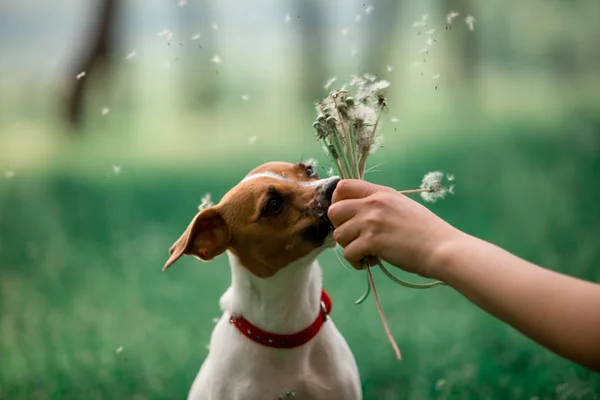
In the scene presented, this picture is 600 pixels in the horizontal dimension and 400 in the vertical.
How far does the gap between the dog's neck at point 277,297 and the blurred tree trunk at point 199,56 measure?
43.0 inches

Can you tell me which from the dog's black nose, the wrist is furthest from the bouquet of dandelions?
the wrist

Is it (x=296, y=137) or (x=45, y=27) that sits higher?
(x=45, y=27)

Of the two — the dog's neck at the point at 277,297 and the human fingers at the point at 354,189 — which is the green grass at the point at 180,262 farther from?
the human fingers at the point at 354,189

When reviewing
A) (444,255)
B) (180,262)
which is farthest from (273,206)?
(180,262)

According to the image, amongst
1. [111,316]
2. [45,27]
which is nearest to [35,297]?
[111,316]

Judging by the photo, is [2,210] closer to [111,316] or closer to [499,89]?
[111,316]

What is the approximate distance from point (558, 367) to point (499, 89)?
1.11 meters

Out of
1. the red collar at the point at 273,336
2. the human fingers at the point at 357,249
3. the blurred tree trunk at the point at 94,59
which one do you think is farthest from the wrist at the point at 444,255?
the blurred tree trunk at the point at 94,59

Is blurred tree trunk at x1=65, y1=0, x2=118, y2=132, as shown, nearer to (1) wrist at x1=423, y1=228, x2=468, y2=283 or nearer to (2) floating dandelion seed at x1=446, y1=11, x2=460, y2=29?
(2) floating dandelion seed at x1=446, y1=11, x2=460, y2=29

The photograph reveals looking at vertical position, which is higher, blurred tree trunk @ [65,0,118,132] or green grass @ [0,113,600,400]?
blurred tree trunk @ [65,0,118,132]

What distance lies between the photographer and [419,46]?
109 inches

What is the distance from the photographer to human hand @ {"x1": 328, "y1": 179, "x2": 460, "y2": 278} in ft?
4.07

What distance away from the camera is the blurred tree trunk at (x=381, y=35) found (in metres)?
2.72

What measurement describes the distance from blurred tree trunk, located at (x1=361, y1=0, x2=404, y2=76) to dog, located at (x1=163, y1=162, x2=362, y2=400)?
926mm
